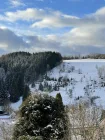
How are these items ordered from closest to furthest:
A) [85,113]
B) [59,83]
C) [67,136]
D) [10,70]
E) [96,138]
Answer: [67,136] → [96,138] → [85,113] → [10,70] → [59,83]

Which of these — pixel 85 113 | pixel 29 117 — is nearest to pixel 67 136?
pixel 29 117

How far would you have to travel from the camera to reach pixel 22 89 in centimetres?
14650

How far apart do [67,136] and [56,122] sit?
79cm

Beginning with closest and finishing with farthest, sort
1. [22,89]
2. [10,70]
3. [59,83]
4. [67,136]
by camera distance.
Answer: [67,136] < [22,89] < [10,70] < [59,83]

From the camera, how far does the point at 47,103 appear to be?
17547mm

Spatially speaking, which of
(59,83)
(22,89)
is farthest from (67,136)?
(59,83)

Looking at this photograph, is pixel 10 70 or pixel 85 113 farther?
pixel 10 70

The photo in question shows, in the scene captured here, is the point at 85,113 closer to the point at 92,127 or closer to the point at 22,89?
the point at 92,127

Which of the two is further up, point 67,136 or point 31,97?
point 31,97

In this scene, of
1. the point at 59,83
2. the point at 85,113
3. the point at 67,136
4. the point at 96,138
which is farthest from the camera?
the point at 59,83

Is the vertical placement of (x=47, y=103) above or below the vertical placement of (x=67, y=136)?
above

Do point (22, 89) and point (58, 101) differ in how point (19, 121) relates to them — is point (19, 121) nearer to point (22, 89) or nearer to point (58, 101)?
point (58, 101)

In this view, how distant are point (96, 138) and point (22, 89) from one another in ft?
422

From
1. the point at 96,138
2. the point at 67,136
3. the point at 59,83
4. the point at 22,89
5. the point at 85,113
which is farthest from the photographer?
the point at 59,83
